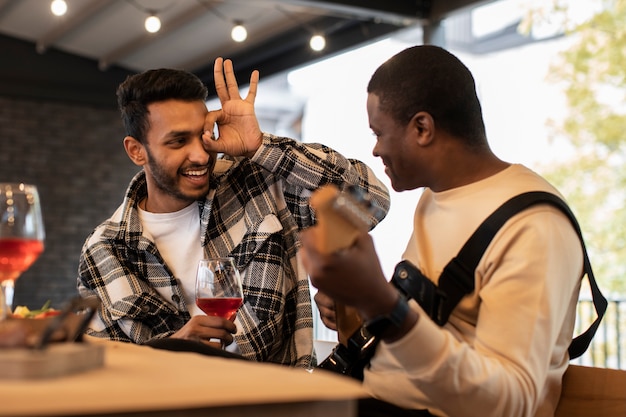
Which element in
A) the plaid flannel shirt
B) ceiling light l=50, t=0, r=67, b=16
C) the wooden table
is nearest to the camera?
the wooden table

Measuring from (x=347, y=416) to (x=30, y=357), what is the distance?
34 cm

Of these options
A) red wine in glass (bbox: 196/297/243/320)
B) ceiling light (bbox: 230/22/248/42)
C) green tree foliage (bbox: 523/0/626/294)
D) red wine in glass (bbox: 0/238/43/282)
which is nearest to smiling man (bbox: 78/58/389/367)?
red wine in glass (bbox: 196/297/243/320)

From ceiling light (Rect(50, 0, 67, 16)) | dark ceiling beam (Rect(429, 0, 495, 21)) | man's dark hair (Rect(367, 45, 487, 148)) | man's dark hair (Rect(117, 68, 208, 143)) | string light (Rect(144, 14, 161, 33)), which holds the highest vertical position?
ceiling light (Rect(50, 0, 67, 16))

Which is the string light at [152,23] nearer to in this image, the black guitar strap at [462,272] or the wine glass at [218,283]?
the wine glass at [218,283]

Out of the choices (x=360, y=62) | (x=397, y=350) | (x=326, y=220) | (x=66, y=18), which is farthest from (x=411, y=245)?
(x=360, y=62)

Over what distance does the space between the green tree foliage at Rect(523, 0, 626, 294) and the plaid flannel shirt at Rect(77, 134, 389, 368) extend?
295 inches

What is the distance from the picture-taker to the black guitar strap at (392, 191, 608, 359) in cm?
160

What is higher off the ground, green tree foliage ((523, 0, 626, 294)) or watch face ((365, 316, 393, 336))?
green tree foliage ((523, 0, 626, 294))

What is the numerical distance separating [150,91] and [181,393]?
2.02 meters

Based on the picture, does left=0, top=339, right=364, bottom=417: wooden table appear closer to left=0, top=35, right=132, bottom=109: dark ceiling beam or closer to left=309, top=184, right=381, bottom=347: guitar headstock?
left=309, top=184, right=381, bottom=347: guitar headstock

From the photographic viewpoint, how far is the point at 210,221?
2.63 m

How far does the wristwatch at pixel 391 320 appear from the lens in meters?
1.28

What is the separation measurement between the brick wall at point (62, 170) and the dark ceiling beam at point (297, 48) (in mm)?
1460

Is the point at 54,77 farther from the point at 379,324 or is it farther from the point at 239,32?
the point at 379,324
